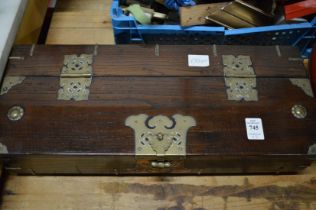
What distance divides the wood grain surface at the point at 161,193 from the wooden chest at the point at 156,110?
0.13 ft

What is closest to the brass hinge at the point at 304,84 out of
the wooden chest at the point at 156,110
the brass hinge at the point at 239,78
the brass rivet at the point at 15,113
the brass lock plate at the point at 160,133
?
the wooden chest at the point at 156,110

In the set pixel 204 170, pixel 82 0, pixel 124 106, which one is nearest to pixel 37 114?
pixel 124 106

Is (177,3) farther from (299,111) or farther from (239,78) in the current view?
(299,111)

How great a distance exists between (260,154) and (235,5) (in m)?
0.57

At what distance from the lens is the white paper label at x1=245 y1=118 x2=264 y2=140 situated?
92 cm

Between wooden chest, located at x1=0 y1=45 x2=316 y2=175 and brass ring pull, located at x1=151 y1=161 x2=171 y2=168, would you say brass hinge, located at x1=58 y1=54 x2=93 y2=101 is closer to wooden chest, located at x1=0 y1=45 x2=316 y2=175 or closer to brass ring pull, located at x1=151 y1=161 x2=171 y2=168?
wooden chest, located at x1=0 y1=45 x2=316 y2=175

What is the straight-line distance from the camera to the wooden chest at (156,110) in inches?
35.8

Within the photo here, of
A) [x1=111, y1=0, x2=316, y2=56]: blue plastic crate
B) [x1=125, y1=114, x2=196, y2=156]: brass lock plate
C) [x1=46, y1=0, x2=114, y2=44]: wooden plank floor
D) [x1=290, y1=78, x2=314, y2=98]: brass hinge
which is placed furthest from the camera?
[x1=46, y1=0, x2=114, y2=44]: wooden plank floor

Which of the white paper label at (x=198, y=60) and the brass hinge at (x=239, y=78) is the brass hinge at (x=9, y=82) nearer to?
the white paper label at (x=198, y=60)

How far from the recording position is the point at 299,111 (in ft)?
3.17

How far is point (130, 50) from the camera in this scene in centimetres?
110

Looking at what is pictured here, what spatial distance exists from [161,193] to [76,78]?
0.46 metres

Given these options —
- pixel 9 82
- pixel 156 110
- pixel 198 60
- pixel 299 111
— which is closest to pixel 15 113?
pixel 9 82

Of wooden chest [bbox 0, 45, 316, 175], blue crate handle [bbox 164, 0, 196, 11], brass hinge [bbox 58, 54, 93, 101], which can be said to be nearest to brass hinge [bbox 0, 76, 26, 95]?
wooden chest [bbox 0, 45, 316, 175]
